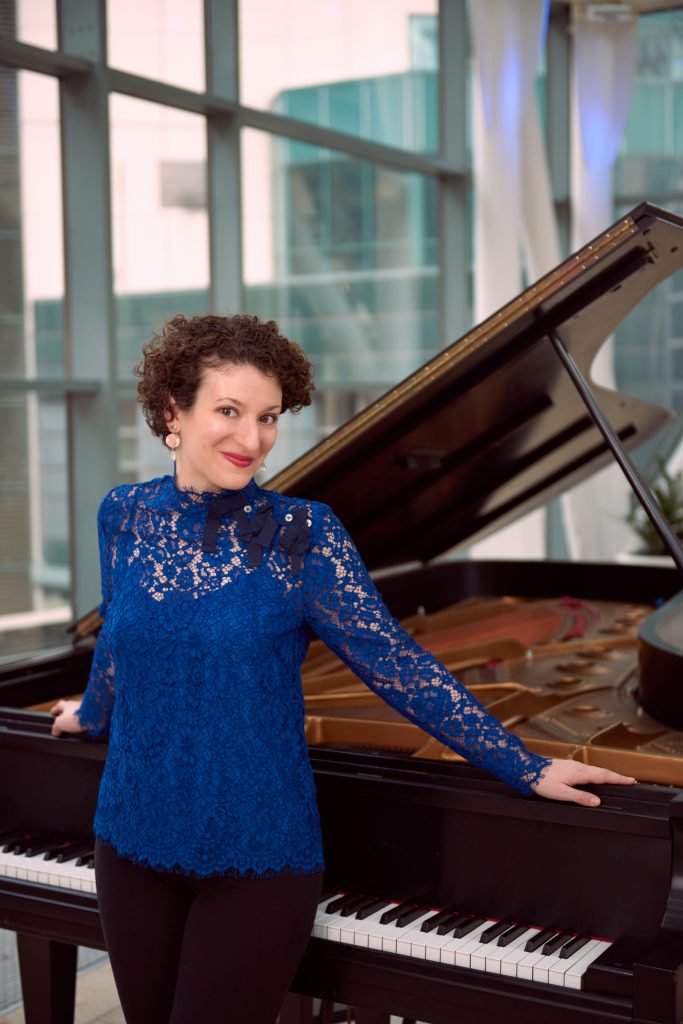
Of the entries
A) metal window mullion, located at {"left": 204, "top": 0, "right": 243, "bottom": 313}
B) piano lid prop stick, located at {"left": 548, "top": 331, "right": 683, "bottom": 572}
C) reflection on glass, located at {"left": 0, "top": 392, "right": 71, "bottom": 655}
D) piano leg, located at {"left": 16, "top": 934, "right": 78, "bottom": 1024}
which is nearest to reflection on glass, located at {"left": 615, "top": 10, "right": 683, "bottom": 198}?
metal window mullion, located at {"left": 204, "top": 0, "right": 243, "bottom": 313}

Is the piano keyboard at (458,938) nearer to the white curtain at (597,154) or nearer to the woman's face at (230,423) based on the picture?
the woman's face at (230,423)

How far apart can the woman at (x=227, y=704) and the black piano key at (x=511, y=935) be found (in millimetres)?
229

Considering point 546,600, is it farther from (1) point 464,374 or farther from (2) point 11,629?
(2) point 11,629

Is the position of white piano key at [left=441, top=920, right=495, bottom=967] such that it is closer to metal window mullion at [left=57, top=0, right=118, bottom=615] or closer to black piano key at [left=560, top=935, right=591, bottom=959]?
black piano key at [left=560, top=935, right=591, bottom=959]

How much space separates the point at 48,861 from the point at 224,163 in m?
5.07

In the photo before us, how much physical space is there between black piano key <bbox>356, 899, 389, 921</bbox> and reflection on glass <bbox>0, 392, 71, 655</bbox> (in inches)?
167

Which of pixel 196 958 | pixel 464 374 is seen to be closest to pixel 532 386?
pixel 464 374

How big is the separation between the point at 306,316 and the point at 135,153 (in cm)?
161

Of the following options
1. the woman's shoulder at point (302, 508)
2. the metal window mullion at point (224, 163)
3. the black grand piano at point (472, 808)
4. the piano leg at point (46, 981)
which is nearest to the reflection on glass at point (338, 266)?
the metal window mullion at point (224, 163)

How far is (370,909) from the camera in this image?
2025mm

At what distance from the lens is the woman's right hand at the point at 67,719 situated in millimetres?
2312

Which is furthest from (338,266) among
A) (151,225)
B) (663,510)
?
(663,510)

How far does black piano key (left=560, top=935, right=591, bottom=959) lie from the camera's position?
71.9 inches

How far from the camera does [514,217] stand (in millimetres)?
8266
